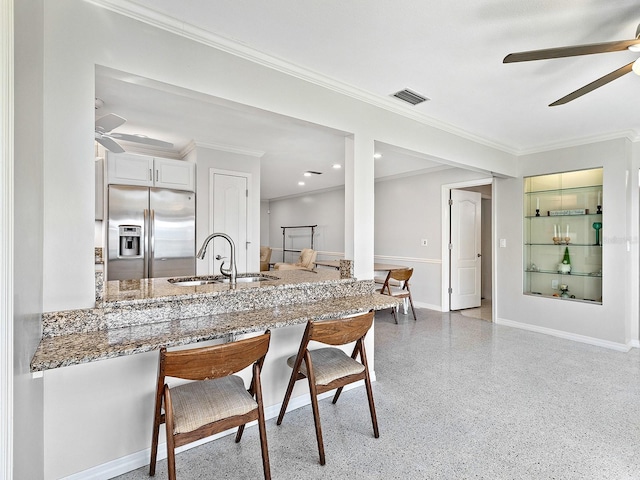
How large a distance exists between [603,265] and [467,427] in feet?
10.0

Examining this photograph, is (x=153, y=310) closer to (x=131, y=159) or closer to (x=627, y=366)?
(x=131, y=159)

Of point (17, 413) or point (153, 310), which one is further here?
point (153, 310)

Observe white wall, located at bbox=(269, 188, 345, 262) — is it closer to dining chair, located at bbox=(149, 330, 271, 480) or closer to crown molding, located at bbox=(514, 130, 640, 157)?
crown molding, located at bbox=(514, 130, 640, 157)

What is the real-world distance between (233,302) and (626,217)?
4.38 meters

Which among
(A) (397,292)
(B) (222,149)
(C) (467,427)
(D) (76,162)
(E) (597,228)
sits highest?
(B) (222,149)

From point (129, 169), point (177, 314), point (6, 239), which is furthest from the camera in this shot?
point (129, 169)

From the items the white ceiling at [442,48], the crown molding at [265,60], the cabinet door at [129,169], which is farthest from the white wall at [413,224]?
the cabinet door at [129,169]

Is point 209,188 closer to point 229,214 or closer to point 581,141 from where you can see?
point 229,214

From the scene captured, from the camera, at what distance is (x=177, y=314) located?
6.25ft

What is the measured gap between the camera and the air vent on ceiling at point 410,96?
2701 millimetres

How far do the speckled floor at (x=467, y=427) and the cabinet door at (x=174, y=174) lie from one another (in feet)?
9.83

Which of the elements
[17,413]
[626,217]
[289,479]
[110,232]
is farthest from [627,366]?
[110,232]

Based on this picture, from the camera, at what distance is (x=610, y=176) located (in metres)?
3.80

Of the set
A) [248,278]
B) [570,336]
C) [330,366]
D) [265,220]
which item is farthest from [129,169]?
[265,220]
